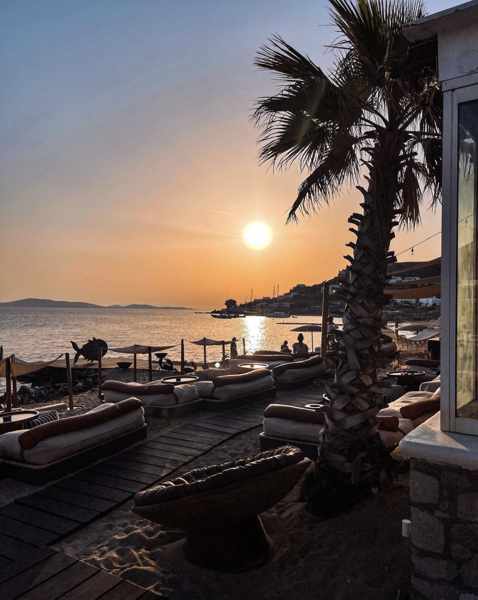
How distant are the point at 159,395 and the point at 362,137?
660cm

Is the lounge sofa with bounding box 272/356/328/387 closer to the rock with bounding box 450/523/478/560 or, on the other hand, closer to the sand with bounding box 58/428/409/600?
the sand with bounding box 58/428/409/600

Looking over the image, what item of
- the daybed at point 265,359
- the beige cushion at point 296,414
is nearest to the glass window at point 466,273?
the beige cushion at point 296,414

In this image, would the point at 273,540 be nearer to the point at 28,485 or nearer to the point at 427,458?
the point at 427,458

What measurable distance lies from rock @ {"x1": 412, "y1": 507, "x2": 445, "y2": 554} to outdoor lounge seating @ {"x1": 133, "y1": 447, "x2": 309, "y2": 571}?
1.27 meters

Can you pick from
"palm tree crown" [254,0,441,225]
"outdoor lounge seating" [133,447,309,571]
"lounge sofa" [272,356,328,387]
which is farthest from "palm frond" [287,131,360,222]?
"lounge sofa" [272,356,328,387]

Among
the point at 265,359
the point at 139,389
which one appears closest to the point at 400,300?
the point at 265,359

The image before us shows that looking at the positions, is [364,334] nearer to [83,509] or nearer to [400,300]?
[83,509]

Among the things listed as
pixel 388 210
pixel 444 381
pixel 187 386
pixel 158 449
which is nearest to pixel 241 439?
pixel 158 449

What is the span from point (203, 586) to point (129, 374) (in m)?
23.7

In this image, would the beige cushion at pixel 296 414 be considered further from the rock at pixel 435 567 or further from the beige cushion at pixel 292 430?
the rock at pixel 435 567

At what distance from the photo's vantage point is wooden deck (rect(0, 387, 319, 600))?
151 inches

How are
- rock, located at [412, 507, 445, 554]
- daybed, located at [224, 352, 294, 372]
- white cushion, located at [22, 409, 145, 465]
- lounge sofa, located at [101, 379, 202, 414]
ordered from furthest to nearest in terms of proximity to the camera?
daybed, located at [224, 352, 294, 372] → lounge sofa, located at [101, 379, 202, 414] → white cushion, located at [22, 409, 145, 465] → rock, located at [412, 507, 445, 554]

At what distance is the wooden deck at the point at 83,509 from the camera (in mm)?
3828

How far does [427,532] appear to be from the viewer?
3.24m
